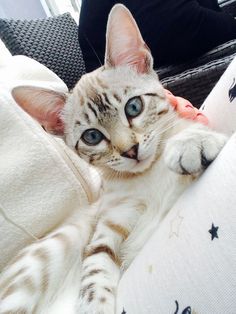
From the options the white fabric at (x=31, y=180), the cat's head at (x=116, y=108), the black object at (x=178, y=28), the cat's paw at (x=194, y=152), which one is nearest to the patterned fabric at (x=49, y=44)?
the black object at (x=178, y=28)

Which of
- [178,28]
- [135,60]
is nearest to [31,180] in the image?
[135,60]

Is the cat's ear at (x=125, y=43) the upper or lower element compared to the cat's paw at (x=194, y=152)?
upper

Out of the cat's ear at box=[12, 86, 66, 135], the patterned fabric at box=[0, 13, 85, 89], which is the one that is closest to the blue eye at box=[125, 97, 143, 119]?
the cat's ear at box=[12, 86, 66, 135]

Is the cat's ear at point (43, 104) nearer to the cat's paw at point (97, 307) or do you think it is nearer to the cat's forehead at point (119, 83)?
the cat's forehead at point (119, 83)

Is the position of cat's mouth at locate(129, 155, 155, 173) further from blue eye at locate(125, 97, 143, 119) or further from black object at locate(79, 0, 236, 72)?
black object at locate(79, 0, 236, 72)

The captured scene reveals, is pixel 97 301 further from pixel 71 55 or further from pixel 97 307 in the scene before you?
pixel 71 55

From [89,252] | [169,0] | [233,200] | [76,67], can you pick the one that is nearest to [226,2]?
[169,0]
